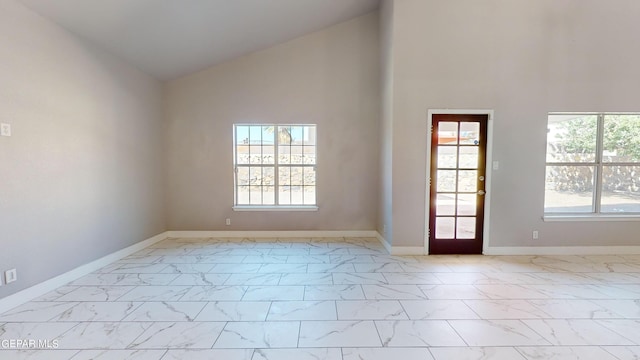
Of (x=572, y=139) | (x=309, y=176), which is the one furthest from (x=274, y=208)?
(x=572, y=139)

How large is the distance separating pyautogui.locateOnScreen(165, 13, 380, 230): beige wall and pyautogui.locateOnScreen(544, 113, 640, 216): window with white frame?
268 centimetres

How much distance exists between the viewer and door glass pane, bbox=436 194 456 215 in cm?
456

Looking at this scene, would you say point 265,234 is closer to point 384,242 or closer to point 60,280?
point 384,242

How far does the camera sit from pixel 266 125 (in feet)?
18.3

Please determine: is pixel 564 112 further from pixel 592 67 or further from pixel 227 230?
pixel 227 230

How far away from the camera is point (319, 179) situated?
18.3 feet

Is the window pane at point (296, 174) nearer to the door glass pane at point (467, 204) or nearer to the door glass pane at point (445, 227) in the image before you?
the door glass pane at point (445, 227)

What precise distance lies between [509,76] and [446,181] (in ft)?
5.76

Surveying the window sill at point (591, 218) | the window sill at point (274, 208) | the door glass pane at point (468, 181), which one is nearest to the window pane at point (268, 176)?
the window sill at point (274, 208)

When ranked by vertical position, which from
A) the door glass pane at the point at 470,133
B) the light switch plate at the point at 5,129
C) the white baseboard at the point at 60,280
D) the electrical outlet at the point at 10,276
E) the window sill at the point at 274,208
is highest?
the door glass pane at the point at 470,133

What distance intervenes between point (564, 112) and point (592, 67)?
0.74 metres

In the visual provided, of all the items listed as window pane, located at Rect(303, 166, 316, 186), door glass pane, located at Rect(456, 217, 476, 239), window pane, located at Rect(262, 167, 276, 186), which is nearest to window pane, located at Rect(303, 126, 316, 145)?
window pane, located at Rect(303, 166, 316, 186)

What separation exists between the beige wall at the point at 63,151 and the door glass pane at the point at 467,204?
4.96 meters

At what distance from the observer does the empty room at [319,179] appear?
8.63ft
